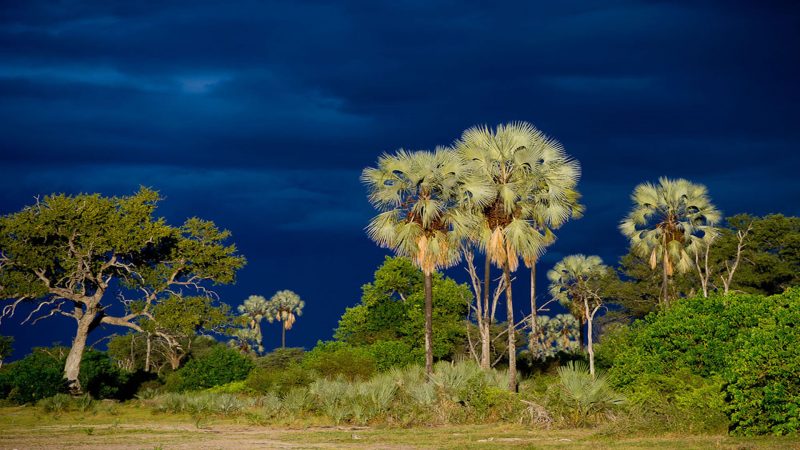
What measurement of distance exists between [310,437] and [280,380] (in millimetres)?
15016

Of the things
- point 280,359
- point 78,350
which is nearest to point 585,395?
point 78,350

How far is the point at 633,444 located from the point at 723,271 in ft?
178

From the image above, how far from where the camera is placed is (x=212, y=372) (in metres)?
44.0

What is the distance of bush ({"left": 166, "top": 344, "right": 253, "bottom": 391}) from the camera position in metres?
43.9

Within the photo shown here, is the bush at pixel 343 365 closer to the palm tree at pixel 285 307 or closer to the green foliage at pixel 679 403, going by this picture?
the green foliage at pixel 679 403

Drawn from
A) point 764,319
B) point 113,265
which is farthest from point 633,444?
point 113,265

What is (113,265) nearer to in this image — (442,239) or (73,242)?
(73,242)

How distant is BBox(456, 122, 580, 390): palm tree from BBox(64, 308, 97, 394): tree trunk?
21.1 metres

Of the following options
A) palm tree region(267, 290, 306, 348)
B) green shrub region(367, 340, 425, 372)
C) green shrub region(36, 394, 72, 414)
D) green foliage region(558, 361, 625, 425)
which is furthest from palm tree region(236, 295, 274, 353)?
green foliage region(558, 361, 625, 425)

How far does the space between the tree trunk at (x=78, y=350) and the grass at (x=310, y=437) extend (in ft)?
39.9

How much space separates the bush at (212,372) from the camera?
144 ft

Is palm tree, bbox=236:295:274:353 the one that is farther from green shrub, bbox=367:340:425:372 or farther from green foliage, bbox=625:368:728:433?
green foliage, bbox=625:368:728:433

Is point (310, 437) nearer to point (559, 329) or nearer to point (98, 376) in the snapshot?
point (98, 376)

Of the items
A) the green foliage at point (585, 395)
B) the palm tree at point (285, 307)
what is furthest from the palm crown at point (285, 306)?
the green foliage at point (585, 395)
